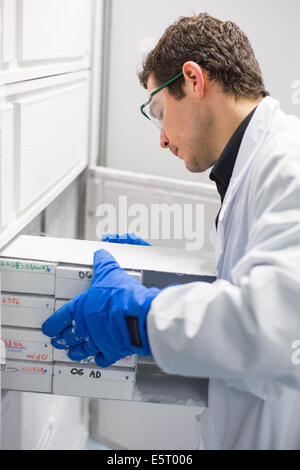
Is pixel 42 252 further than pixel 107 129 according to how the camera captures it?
No

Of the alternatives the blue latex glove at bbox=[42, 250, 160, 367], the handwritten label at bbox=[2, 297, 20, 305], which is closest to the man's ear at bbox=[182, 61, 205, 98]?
the blue latex glove at bbox=[42, 250, 160, 367]

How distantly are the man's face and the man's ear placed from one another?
0.02 metres

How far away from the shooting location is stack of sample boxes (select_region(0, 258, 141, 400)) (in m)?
1.08

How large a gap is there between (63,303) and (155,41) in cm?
117

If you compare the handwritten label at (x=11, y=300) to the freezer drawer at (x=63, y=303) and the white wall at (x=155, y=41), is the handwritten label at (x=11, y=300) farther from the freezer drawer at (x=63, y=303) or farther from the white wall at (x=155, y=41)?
the white wall at (x=155, y=41)

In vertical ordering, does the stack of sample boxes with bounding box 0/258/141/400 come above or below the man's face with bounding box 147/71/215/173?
below

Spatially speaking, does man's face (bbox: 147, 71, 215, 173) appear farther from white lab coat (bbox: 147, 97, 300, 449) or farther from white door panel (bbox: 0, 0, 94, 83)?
white door panel (bbox: 0, 0, 94, 83)

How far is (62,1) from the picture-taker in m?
1.44

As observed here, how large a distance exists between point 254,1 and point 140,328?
4.29 ft

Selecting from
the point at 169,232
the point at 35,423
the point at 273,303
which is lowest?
the point at 35,423

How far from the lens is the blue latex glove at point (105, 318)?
0.93 metres

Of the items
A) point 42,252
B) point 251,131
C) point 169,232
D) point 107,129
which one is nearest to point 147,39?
point 107,129

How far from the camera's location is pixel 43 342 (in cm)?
113

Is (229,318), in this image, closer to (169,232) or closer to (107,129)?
(169,232)
